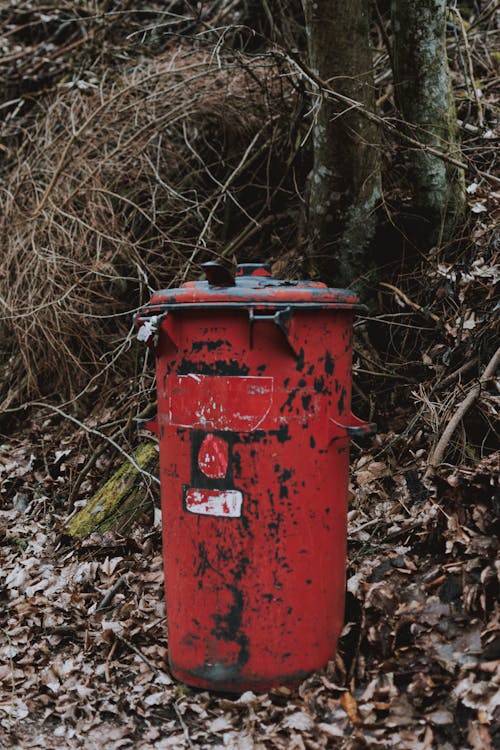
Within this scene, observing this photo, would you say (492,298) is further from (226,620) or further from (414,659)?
(226,620)

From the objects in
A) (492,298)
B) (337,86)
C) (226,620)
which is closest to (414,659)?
(226,620)

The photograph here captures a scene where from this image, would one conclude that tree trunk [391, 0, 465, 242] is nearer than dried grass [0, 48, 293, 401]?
Yes

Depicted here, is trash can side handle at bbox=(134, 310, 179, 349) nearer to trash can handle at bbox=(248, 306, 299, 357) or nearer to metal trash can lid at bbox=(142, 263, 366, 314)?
metal trash can lid at bbox=(142, 263, 366, 314)

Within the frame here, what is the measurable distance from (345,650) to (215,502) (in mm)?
908

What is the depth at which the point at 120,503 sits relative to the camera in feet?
14.1

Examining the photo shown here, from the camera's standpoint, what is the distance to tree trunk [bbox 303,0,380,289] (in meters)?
3.97

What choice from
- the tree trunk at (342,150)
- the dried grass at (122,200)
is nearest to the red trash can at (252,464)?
the tree trunk at (342,150)

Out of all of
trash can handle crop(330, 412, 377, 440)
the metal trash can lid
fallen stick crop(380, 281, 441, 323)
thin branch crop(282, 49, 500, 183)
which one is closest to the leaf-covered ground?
trash can handle crop(330, 412, 377, 440)

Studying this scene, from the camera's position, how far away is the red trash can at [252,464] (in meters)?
2.57

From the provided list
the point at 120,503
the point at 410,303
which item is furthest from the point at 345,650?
the point at 410,303

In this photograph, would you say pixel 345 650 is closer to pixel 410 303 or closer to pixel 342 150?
pixel 410 303

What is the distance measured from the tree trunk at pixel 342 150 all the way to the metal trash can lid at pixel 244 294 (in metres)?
1.71

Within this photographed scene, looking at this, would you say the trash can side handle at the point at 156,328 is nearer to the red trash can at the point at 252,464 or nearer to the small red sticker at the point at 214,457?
the red trash can at the point at 252,464

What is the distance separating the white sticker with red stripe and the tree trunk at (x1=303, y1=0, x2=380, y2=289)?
222 cm
